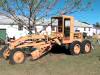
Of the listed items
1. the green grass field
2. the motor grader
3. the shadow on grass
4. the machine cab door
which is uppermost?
the machine cab door

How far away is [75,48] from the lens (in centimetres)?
2195

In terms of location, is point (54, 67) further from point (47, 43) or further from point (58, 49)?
point (58, 49)

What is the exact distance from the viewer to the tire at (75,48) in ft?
71.2

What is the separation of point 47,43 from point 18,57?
10.9 ft

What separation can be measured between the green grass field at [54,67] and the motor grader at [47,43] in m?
0.52

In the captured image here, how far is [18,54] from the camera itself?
18.1m

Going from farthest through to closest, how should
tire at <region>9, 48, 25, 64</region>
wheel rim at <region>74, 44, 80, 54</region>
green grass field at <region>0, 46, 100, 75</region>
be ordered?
1. wheel rim at <region>74, 44, 80, 54</region>
2. tire at <region>9, 48, 25, 64</region>
3. green grass field at <region>0, 46, 100, 75</region>

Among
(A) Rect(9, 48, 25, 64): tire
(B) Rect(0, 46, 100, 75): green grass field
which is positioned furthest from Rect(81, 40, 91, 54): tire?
(A) Rect(9, 48, 25, 64): tire

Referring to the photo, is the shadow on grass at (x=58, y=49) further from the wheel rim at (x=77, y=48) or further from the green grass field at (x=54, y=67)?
the green grass field at (x=54, y=67)

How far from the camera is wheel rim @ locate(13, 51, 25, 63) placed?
1792 centimetres

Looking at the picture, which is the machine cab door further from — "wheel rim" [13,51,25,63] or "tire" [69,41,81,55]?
"wheel rim" [13,51,25,63]

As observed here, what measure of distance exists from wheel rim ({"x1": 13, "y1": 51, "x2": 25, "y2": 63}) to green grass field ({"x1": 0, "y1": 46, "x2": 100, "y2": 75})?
1.14ft

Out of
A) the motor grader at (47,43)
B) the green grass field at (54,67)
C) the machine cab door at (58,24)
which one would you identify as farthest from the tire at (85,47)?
the green grass field at (54,67)

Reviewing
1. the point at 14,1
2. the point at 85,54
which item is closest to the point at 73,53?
the point at 85,54
